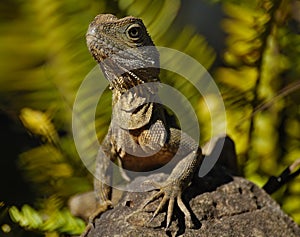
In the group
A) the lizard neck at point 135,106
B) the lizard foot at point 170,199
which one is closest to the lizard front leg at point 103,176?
the lizard neck at point 135,106

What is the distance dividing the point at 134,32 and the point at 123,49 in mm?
76

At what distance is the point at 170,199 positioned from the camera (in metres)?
2.56

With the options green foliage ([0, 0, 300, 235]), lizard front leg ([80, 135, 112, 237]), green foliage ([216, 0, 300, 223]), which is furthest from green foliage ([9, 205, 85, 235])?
green foliage ([216, 0, 300, 223])

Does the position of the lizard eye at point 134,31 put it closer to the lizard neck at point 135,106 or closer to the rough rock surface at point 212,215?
the lizard neck at point 135,106

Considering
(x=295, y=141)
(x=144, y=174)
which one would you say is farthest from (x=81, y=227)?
(x=295, y=141)

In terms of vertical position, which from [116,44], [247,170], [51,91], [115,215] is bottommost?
[247,170]

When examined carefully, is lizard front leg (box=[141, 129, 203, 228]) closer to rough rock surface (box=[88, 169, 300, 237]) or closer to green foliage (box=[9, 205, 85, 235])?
Answer: rough rock surface (box=[88, 169, 300, 237])

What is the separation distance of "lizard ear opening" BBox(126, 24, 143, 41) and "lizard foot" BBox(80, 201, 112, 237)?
68cm

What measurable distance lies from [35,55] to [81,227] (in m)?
0.94

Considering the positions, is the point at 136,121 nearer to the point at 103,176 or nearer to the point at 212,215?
the point at 103,176

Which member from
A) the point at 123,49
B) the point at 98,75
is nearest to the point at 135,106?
the point at 123,49

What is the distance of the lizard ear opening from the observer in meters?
2.56

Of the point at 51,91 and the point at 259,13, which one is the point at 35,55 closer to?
the point at 51,91

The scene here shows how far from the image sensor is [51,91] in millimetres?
3557
